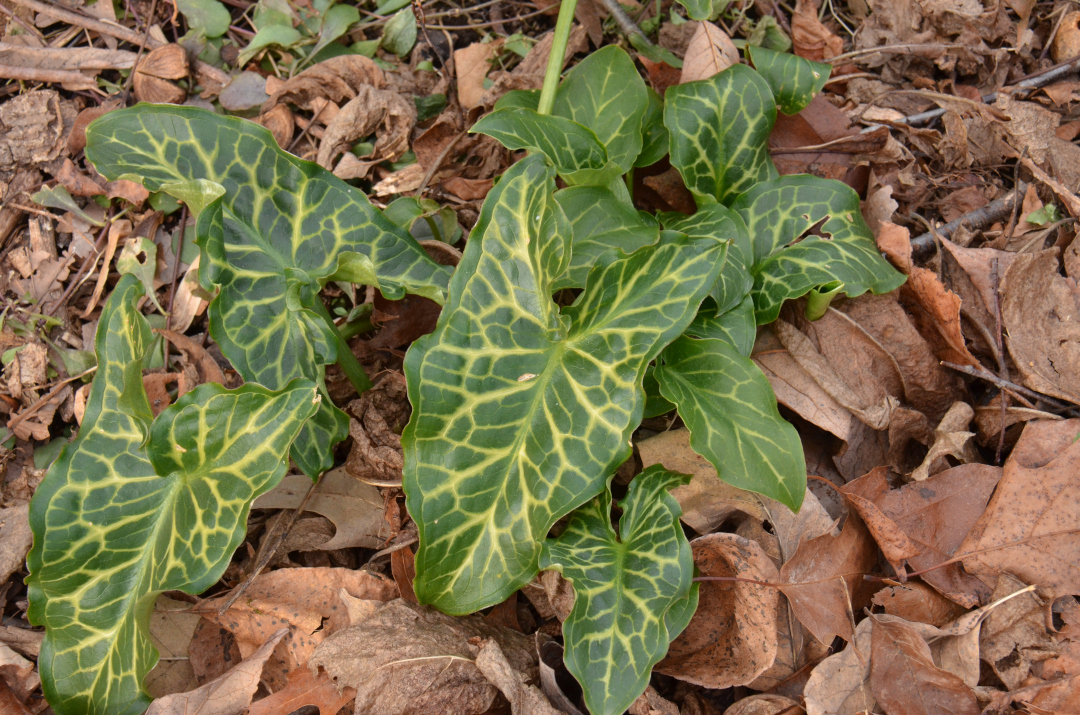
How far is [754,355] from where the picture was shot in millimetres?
2070

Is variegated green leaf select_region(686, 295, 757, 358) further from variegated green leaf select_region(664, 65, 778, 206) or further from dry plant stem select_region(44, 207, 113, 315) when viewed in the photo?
dry plant stem select_region(44, 207, 113, 315)

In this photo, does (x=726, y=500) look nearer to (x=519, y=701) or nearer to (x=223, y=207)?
(x=519, y=701)

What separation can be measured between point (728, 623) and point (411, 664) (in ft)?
2.49

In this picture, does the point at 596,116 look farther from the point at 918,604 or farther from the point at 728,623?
the point at 918,604

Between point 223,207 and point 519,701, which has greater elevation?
point 223,207

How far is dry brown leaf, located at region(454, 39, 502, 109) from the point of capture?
248 cm

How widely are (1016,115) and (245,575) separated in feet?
8.86

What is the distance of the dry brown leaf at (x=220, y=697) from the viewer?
5.59 ft

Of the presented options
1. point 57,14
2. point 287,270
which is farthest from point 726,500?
point 57,14

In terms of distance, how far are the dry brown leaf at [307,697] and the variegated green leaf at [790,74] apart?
1.98 m

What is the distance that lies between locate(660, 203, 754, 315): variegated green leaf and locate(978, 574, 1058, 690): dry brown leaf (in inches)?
36.9

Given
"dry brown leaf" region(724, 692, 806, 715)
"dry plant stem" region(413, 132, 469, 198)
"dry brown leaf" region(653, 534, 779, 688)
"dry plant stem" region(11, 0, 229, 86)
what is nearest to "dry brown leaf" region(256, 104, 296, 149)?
"dry plant stem" region(11, 0, 229, 86)

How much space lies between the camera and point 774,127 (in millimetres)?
2303

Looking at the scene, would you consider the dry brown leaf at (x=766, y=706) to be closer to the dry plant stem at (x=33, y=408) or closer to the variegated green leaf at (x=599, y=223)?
the variegated green leaf at (x=599, y=223)
